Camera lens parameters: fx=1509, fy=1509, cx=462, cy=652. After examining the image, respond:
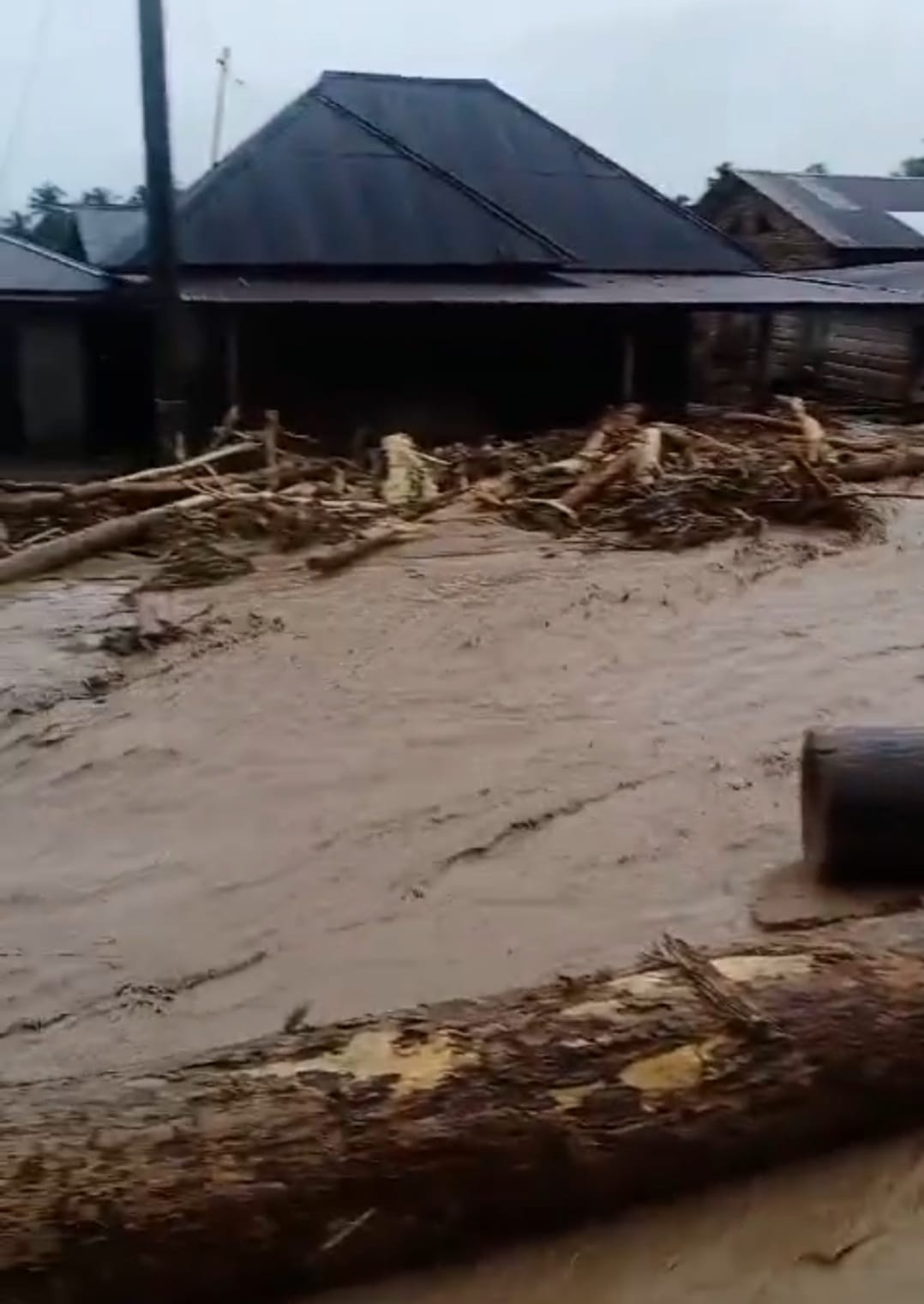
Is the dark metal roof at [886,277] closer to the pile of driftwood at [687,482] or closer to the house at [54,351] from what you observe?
the pile of driftwood at [687,482]

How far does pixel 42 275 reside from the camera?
52.0 ft

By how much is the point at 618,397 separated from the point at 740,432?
2.30 meters

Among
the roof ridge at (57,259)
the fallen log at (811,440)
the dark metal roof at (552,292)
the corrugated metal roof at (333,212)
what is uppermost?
the corrugated metal roof at (333,212)

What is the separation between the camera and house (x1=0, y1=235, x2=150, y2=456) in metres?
15.5

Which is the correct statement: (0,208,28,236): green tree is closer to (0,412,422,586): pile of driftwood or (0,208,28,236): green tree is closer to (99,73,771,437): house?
(99,73,771,437): house

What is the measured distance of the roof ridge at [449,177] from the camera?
17.8m

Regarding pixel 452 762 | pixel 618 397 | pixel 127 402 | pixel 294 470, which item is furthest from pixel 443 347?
pixel 452 762

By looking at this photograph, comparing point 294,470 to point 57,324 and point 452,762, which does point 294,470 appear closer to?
point 57,324

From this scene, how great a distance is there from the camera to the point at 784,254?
26422 millimetres

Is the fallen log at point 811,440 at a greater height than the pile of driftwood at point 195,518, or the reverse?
the fallen log at point 811,440

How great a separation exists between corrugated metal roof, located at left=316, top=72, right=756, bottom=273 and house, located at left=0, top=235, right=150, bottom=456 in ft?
17.6

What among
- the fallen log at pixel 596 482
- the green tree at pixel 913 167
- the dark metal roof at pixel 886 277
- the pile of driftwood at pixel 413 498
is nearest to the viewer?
the pile of driftwood at pixel 413 498

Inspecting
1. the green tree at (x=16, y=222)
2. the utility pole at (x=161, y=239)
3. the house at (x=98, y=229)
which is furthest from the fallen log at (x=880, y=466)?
the green tree at (x=16, y=222)

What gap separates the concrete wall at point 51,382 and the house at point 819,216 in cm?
1223
